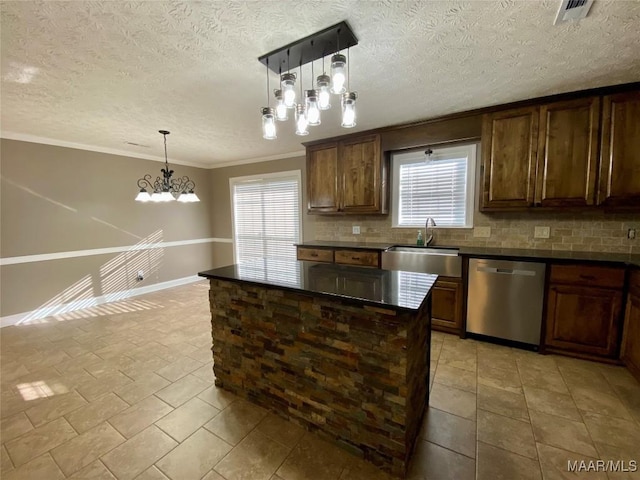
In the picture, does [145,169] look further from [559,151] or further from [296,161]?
[559,151]

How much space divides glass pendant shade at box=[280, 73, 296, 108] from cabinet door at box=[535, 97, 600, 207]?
251 cm

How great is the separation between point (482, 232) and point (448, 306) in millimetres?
1010

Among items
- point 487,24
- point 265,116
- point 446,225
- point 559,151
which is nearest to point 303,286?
point 265,116

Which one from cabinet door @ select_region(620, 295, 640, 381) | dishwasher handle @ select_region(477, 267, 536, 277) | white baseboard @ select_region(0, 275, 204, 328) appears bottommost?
white baseboard @ select_region(0, 275, 204, 328)

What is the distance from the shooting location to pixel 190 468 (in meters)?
1.46

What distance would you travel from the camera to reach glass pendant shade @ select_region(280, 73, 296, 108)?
Answer: 160 cm

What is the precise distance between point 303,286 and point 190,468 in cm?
116

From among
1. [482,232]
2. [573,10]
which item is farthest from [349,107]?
[482,232]

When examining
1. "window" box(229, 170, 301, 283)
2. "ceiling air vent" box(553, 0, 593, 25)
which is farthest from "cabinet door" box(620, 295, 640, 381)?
"window" box(229, 170, 301, 283)

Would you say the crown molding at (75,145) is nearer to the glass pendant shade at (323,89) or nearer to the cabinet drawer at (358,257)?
the cabinet drawer at (358,257)

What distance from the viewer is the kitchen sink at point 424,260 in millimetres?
2898

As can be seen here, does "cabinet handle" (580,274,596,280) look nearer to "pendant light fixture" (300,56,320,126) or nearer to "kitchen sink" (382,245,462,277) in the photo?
"kitchen sink" (382,245,462,277)

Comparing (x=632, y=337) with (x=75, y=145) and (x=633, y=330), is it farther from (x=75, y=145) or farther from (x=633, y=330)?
(x=75, y=145)

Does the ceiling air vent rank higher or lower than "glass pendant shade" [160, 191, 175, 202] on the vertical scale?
higher
